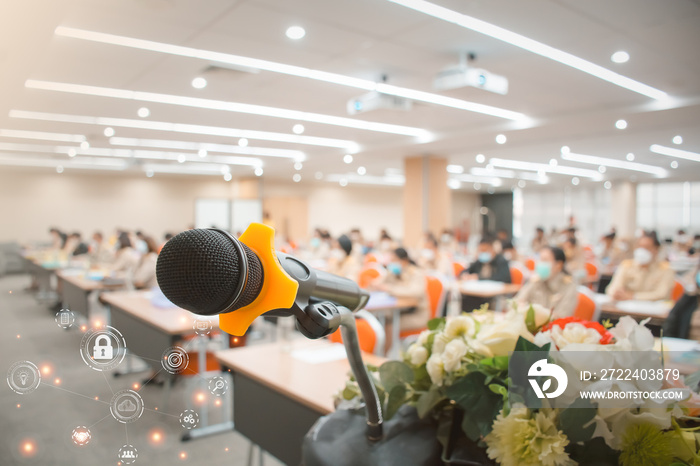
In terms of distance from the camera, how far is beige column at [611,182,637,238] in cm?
646

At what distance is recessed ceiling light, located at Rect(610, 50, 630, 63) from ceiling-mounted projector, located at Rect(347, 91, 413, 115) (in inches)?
82.6

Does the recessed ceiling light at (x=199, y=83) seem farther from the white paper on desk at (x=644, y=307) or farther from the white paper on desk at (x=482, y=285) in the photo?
the white paper on desk at (x=644, y=307)

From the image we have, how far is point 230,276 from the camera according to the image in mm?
440

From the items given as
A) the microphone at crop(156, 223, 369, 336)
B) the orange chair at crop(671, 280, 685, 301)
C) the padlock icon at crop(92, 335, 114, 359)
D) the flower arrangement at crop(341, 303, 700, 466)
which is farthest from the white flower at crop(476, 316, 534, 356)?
the orange chair at crop(671, 280, 685, 301)

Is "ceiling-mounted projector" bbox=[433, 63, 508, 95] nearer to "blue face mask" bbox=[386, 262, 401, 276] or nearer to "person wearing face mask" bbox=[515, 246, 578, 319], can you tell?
"person wearing face mask" bbox=[515, 246, 578, 319]

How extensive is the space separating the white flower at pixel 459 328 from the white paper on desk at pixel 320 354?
4.30 feet

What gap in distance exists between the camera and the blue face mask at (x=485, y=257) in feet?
19.8

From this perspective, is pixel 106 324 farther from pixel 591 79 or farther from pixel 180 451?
pixel 591 79

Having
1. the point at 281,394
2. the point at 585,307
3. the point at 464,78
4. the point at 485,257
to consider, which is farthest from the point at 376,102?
the point at 281,394

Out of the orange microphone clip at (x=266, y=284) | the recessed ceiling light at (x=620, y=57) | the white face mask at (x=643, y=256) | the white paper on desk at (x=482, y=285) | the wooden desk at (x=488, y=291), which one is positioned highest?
the recessed ceiling light at (x=620, y=57)

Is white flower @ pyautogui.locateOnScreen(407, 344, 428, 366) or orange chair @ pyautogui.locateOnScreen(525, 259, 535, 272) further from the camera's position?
orange chair @ pyautogui.locateOnScreen(525, 259, 535, 272)

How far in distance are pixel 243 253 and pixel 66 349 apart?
36 cm

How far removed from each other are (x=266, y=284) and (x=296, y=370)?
1665 mm

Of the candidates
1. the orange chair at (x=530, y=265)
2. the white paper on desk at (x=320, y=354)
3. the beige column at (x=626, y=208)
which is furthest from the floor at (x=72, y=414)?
the orange chair at (x=530, y=265)
